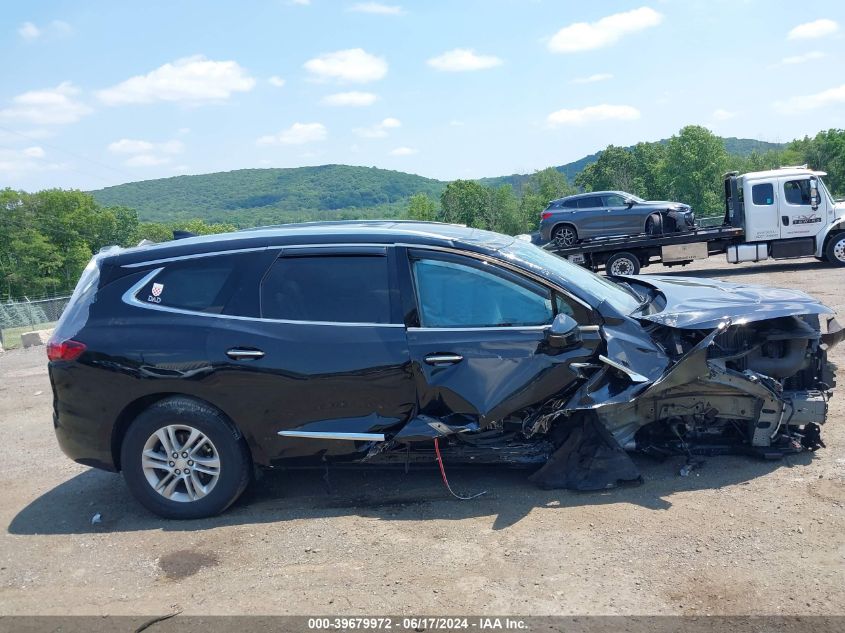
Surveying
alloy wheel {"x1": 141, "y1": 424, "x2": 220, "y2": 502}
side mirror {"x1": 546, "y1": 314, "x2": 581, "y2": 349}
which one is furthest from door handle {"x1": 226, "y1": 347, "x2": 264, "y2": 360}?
side mirror {"x1": 546, "y1": 314, "x2": 581, "y2": 349}

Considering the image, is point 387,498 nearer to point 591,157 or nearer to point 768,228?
point 768,228

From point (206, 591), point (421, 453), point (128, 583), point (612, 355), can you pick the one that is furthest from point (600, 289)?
point (128, 583)

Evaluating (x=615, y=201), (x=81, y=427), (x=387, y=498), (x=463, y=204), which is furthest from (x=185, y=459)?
(x=463, y=204)

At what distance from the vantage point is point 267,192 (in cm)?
11619

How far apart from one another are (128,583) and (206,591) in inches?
20.8

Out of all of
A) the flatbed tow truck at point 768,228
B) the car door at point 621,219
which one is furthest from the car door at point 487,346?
the car door at point 621,219

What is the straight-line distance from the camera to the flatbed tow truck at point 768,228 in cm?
1784

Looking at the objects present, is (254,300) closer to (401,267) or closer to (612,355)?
(401,267)

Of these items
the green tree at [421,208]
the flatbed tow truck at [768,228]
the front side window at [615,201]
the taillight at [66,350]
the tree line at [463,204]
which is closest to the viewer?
the taillight at [66,350]

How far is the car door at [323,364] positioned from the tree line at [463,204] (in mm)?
62482

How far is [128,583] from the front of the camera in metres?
3.96

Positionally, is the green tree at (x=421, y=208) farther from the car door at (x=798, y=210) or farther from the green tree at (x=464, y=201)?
the car door at (x=798, y=210)

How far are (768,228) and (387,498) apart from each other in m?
16.5

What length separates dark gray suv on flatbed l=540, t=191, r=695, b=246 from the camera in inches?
790
